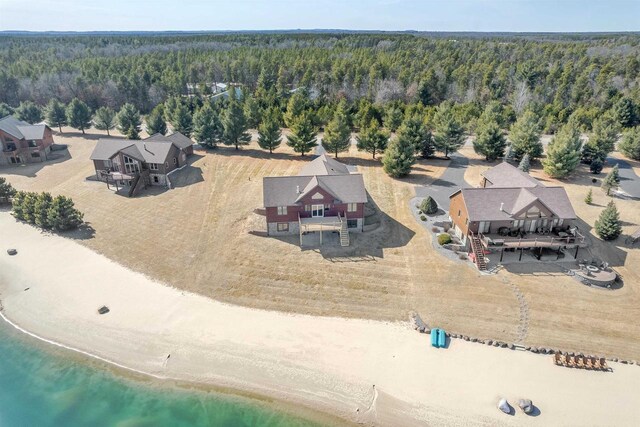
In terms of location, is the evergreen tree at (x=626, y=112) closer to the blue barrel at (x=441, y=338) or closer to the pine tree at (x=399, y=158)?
the pine tree at (x=399, y=158)

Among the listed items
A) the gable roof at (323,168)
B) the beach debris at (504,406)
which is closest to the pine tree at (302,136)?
the gable roof at (323,168)

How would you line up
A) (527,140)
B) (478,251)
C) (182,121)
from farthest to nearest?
(182,121) < (527,140) < (478,251)

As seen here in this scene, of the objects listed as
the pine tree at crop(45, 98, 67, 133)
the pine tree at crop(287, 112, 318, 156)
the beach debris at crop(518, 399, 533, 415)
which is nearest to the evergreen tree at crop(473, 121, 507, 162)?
the pine tree at crop(287, 112, 318, 156)

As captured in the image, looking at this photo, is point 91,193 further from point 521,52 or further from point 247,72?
point 521,52

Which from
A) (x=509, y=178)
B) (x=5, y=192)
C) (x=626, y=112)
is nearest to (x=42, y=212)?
(x=5, y=192)

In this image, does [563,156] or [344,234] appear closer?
[344,234]

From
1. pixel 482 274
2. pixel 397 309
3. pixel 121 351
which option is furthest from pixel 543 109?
pixel 121 351

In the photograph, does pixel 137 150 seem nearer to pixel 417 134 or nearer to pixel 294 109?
pixel 294 109

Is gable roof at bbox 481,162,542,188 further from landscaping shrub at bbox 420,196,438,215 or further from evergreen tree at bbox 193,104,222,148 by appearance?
evergreen tree at bbox 193,104,222,148
